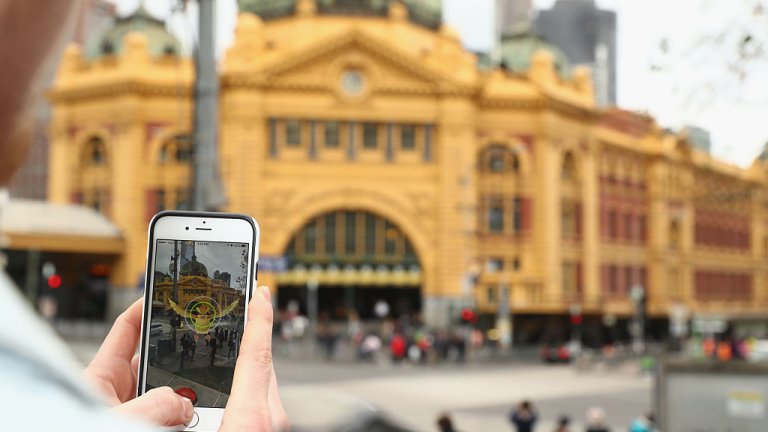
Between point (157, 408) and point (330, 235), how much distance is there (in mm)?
51775

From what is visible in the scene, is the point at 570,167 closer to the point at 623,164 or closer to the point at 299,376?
the point at 623,164

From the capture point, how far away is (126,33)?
189 ft

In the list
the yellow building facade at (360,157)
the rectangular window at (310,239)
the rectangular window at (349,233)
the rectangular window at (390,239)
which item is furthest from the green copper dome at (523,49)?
the rectangular window at (310,239)

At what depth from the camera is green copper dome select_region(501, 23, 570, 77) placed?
6262 centimetres

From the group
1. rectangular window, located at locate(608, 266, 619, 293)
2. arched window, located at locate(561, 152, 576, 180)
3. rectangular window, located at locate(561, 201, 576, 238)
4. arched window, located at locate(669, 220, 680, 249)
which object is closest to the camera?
rectangular window, located at locate(561, 201, 576, 238)

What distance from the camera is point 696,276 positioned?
7150cm

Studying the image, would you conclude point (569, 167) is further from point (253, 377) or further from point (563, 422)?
point (253, 377)

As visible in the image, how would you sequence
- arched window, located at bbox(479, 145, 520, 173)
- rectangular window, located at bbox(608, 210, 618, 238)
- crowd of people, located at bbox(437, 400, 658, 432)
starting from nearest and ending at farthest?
1. crowd of people, located at bbox(437, 400, 658, 432)
2. arched window, located at bbox(479, 145, 520, 173)
3. rectangular window, located at bbox(608, 210, 618, 238)

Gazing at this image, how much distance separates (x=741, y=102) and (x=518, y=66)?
52797 millimetres

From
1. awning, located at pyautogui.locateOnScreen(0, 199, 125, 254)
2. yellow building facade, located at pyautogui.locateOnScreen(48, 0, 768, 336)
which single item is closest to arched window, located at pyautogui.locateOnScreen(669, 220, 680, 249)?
yellow building facade, located at pyautogui.locateOnScreen(48, 0, 768, 336)

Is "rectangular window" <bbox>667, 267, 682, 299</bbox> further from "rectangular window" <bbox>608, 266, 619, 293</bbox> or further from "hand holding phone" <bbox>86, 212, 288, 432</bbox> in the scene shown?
"hand holding phone" <bbox>86, 212, 288, 432</bbox>

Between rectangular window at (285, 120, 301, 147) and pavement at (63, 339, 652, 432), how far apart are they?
1374 cm

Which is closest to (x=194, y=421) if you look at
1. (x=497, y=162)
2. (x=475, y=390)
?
(x=475, y=390)

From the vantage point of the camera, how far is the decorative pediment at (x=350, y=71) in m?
52.1
